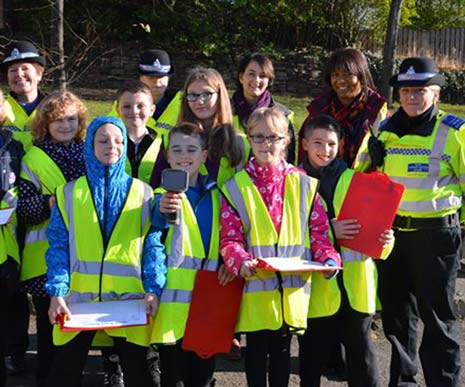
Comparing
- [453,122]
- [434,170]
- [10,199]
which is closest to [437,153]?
[434,170]

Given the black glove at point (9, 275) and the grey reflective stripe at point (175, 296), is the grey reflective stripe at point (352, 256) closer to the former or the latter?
the grey reflective stripe at point (175, 296)

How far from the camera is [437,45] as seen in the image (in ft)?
83.0

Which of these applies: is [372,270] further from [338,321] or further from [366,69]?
[366,69]

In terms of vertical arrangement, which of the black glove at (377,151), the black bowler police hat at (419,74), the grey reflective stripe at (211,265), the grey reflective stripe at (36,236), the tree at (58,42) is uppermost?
the tree at (58,42)

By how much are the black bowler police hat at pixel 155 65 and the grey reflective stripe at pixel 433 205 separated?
2.30 m

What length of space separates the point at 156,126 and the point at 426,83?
216cm

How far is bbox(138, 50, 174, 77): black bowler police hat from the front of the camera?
19.2 ft

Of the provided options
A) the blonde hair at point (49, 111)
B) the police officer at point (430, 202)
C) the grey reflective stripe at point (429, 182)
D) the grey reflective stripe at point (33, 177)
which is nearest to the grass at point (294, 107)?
the blonde hair at point (49, 111)

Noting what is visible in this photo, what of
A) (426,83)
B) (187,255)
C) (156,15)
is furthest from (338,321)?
(156,15)

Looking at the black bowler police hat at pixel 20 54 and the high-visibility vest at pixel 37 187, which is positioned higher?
the black bowler police hat at pixel 20 54

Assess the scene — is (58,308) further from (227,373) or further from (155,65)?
(155,65)

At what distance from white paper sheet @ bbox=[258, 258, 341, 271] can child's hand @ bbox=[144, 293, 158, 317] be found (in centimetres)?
65

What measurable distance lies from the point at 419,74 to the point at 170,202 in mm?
2008

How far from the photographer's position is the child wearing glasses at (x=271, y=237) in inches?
170
